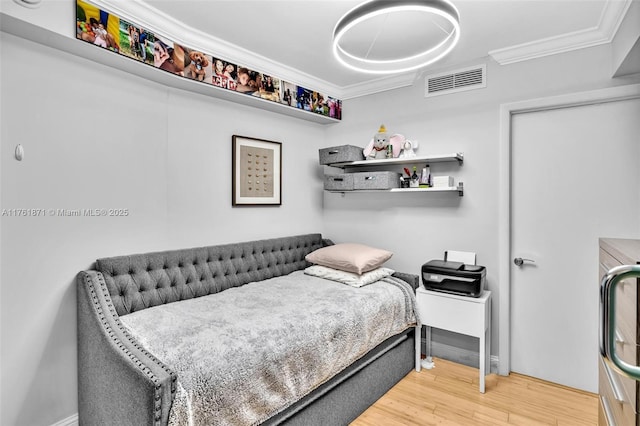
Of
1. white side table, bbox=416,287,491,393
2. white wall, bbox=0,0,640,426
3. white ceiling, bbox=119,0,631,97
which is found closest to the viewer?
white wall, bbox=0,0,640,426

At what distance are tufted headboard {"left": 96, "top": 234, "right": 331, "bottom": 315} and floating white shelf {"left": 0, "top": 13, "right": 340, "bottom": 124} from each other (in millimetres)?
1237

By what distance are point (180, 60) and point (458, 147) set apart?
91.9 inches

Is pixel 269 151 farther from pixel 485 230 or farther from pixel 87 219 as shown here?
pixel 485 230

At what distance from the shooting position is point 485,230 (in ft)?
9.65

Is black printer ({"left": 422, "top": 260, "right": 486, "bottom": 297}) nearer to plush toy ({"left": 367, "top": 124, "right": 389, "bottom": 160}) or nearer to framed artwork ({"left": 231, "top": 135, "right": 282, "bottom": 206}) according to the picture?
plush toy ({"left": 367, "top": 124, "right": 389, "bottom": 160})

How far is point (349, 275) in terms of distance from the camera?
2.94 metres

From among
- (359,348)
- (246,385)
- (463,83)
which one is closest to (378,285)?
(359,348)

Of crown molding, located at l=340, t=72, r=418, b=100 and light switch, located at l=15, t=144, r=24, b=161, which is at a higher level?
crown molding, located at l=340, t=72, r=418, b=100

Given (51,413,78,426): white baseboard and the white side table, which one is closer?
(51,413,78,426): white baseboard

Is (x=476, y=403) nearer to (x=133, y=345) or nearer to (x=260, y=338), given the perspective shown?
(x=260, y=338)

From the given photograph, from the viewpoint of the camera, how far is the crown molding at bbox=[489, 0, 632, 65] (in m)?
2.16

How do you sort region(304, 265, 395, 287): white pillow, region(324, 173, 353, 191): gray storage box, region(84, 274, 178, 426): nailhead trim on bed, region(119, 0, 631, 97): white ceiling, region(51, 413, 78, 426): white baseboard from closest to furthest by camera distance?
region(84, 274, 178, 426): nailhead trim on bed, region(51, 413, 78, 426): white baseboard, region(119, 0, 631, 97): white ceiling, region(304, 265, 395, 287): white pillow, region(324, 173, 353, 191): gray storage box

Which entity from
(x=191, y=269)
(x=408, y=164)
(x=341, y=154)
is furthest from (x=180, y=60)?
(x=408, y=164)

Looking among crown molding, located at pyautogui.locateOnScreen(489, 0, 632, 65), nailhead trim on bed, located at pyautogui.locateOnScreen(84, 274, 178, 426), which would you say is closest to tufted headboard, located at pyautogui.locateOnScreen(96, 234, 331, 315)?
nailhead trim on bed, located at pyautogui.locateOnScreen(84, 274, 178, 426)
